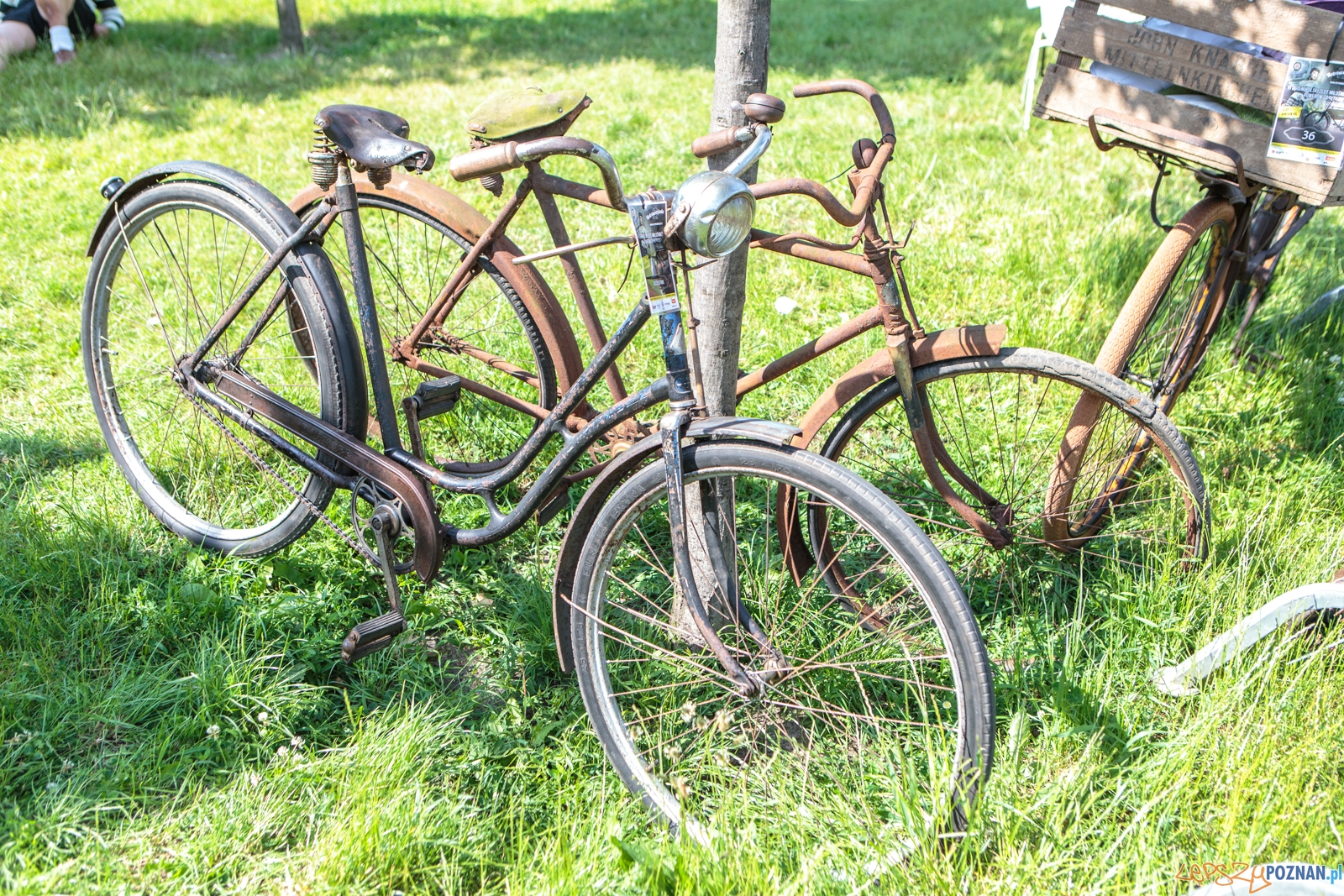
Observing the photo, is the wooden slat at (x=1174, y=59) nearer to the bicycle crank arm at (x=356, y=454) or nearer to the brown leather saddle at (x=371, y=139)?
the brown leather saddle at (x=371, y=139)

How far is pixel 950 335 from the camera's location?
2318 mm

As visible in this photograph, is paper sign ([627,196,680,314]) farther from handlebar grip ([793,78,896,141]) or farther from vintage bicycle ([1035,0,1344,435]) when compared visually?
vintage bicycle ([1035,0,1344,435])

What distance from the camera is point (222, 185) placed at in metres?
2.71

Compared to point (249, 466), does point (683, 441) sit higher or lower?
higher

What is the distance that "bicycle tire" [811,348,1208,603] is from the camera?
237 centimetres

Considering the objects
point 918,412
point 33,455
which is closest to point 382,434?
point 918,412

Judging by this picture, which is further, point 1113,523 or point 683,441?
point 1113,523

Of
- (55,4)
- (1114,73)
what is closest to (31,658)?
(1114,73)

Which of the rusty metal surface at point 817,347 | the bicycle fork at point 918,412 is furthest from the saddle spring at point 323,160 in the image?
the bicycle fork at point 918,412

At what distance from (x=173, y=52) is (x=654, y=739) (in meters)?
8.10

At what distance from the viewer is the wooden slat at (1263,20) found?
2285 millimetres

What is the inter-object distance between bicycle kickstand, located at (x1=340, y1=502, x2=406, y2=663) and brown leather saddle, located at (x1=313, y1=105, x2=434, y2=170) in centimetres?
83

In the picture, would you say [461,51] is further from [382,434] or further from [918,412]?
[918,412]

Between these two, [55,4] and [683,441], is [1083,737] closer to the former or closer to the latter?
[683,441]
